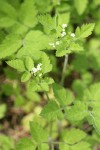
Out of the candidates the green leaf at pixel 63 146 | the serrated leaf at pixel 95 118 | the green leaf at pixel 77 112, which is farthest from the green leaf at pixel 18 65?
the green leaf at pixel 63 146

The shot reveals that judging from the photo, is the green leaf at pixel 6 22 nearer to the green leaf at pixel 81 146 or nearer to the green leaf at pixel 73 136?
the green leaf at pixel 73 136

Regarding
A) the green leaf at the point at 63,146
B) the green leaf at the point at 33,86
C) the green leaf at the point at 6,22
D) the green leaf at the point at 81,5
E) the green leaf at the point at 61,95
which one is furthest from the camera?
the green leaf at the point at 81,5

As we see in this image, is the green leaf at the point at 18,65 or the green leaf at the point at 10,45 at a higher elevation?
the green leaf at the point at 10,45

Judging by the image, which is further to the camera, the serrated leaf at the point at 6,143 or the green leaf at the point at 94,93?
the serrated leaf at the point at 6,143

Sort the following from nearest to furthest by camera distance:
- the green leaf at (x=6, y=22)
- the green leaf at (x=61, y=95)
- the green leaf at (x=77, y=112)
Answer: the green leaf at (x=77, y=112) → the green leaf at (x=61, y=95) → the green leaf at (x=6, y=22)

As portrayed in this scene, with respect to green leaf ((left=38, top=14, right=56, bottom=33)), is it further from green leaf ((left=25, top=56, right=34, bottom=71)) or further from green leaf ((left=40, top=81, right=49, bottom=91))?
green leaf ((left=40, top=81, right=49, bottom=91))

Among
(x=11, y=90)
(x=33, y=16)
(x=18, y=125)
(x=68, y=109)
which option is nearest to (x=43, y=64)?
(x=68, y=109)

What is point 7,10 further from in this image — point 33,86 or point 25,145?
point 25,145

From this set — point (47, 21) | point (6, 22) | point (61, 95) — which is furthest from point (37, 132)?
point (6, 22)
